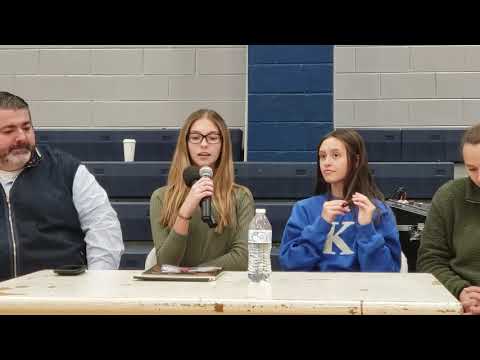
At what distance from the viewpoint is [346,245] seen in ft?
6.16

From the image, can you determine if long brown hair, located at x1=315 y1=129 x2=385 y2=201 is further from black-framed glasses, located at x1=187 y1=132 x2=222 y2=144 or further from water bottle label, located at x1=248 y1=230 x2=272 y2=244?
water bottle label, located at x1=248 y1=230 x2=272 y2=244

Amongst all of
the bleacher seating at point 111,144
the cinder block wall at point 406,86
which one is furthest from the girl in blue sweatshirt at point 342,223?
the cinder block wall at point 406,86

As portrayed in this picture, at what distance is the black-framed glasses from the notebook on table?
557 millimetres

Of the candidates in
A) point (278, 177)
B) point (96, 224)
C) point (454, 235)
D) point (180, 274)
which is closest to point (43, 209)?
point (96, 224)

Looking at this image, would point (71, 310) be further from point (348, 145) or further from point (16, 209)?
point (348, 145)

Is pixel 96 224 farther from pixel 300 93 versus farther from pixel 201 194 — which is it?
pixel 300 93

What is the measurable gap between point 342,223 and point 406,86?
11.0 ft

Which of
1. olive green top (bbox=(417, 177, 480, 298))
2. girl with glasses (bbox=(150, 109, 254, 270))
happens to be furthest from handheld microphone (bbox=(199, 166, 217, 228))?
olive green top (bbox=(417, 177, 480, 298))

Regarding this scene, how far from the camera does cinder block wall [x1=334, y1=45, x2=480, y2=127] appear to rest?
4.93 meters

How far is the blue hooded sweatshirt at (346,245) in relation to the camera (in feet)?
5.91

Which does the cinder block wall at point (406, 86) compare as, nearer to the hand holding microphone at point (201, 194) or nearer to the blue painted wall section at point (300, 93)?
the blue painted wall section at point (300, 93)

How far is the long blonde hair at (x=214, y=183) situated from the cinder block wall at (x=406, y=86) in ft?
10.0
